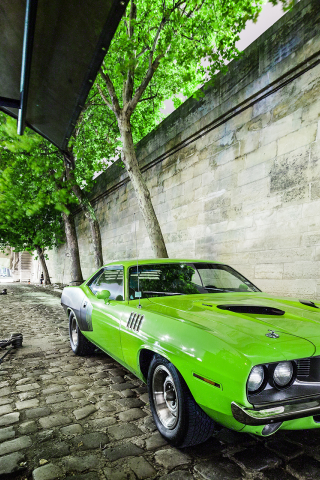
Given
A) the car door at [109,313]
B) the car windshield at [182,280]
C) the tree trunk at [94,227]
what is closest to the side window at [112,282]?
the car door at [109,313]

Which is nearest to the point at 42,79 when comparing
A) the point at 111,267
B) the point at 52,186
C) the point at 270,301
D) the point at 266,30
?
the point at 111,267

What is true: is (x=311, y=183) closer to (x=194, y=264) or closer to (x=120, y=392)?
(x=194, y=264)

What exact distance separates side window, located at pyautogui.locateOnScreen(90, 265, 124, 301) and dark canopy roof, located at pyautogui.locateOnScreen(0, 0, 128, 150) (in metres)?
2.17

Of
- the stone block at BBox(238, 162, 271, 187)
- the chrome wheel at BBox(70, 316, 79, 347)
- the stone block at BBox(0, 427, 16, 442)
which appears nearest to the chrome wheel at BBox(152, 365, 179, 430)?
the stone block at BBox(0, 427, 16, 442)

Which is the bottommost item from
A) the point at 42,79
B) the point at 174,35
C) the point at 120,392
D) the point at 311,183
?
the point at 120,392

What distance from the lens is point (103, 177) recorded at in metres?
15.2

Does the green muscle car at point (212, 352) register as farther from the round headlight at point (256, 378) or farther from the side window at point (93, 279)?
the side window at point (93, 279)

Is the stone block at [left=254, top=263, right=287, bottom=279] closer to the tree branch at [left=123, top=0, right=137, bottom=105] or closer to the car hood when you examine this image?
the car hood

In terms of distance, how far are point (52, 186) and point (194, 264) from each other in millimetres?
12579

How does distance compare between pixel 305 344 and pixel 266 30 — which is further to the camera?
pixel 266 30

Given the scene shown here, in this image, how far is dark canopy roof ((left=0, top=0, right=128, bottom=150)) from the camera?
2652 millimetres

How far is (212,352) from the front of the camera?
182 centimetres

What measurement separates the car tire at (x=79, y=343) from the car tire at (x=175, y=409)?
2.19m

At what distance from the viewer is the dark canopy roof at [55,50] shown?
8.70ft
